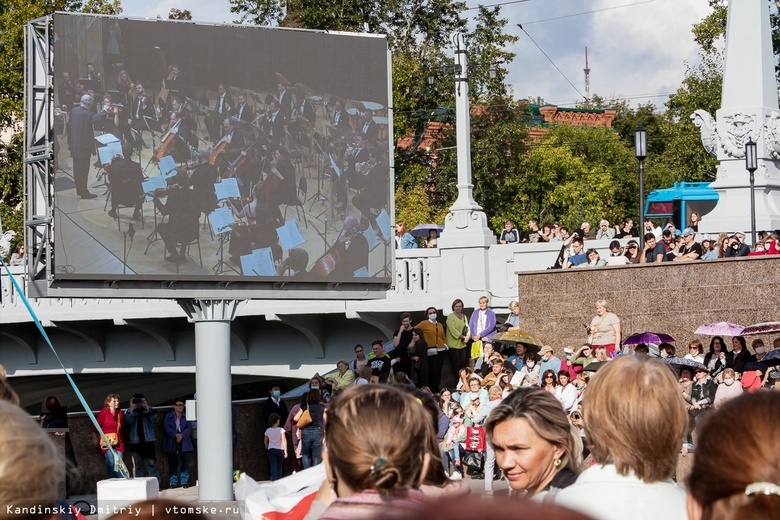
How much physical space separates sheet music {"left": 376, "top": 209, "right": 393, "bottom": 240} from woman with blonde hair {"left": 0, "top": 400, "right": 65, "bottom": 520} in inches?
650

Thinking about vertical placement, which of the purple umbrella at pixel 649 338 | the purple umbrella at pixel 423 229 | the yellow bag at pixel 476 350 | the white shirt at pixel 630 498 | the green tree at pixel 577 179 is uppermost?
the green tree at pixel 577 179

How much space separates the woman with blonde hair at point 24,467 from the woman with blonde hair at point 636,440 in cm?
167

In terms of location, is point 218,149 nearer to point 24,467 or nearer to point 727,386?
point 727,386

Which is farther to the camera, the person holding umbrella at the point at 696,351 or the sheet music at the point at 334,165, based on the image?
the person holding umbrella at the point at 696,351

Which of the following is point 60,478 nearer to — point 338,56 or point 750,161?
point 338,56

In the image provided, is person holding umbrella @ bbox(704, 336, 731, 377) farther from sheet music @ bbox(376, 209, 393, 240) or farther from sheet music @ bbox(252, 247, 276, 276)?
sheet music @ bbox(252, 247, 276, 276)

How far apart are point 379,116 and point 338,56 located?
1.04 meters

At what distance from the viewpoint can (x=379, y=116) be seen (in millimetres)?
19766

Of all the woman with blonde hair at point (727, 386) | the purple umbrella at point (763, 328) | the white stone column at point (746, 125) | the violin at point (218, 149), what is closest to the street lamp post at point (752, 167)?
the white stone column at point (746, 125)

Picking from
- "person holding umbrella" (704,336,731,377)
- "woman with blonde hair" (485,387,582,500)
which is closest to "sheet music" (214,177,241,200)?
"person holding umbrella" (704,336,731,377)

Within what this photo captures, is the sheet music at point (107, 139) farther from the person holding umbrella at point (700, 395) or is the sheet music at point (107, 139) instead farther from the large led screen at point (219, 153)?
the person holding umbrella at point (700, 395)

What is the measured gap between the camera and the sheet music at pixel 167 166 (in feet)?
60.6

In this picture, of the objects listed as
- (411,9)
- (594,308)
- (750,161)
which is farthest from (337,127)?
(411,9)

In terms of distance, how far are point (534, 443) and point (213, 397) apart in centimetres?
1461
